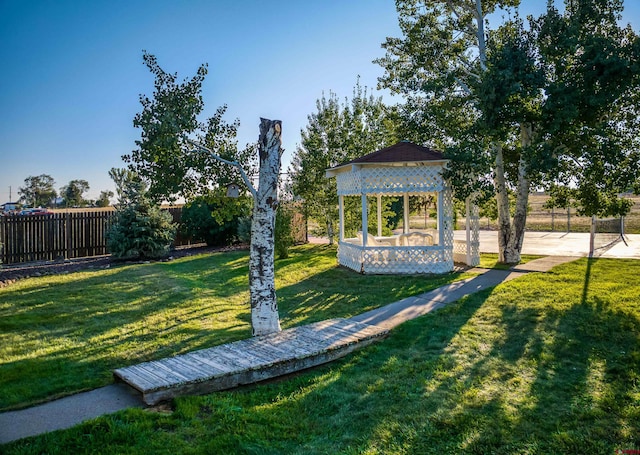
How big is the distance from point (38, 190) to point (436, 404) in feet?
257

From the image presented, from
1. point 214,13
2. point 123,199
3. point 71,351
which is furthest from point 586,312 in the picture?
point 123,199

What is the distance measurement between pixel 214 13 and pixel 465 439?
10874mm

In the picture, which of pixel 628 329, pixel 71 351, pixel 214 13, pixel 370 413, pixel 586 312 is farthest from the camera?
pixel 214 13

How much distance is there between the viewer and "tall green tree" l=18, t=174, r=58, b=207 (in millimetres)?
68231

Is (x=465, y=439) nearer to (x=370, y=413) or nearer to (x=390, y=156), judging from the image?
(x=370, y=413)

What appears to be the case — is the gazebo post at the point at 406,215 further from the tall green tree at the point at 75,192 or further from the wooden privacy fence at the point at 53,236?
the tall green tree at the point at 75,192

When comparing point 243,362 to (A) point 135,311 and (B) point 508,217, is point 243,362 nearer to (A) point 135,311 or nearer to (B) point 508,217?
(A) point 135,311

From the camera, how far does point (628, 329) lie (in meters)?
6.99

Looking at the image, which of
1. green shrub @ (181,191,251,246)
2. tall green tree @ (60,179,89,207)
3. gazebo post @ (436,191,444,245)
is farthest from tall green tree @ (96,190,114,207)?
gazebo post @ (436,191,444,245)

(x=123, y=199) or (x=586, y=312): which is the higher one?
(x=123, y=199)

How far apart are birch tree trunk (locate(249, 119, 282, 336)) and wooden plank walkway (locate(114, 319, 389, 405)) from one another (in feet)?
1.17

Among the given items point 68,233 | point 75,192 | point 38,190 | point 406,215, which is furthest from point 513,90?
point 38,190

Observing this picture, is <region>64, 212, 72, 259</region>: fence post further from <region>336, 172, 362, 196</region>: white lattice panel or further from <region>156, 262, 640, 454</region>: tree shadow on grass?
<region>156, 262, 640, 454</region>: tree shadow on grass

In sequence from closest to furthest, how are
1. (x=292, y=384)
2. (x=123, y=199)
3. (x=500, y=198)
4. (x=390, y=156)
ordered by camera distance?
(x=292, y=384)
(x=390, y=156)
(x=500, y=198)
(x=123, y=199)
